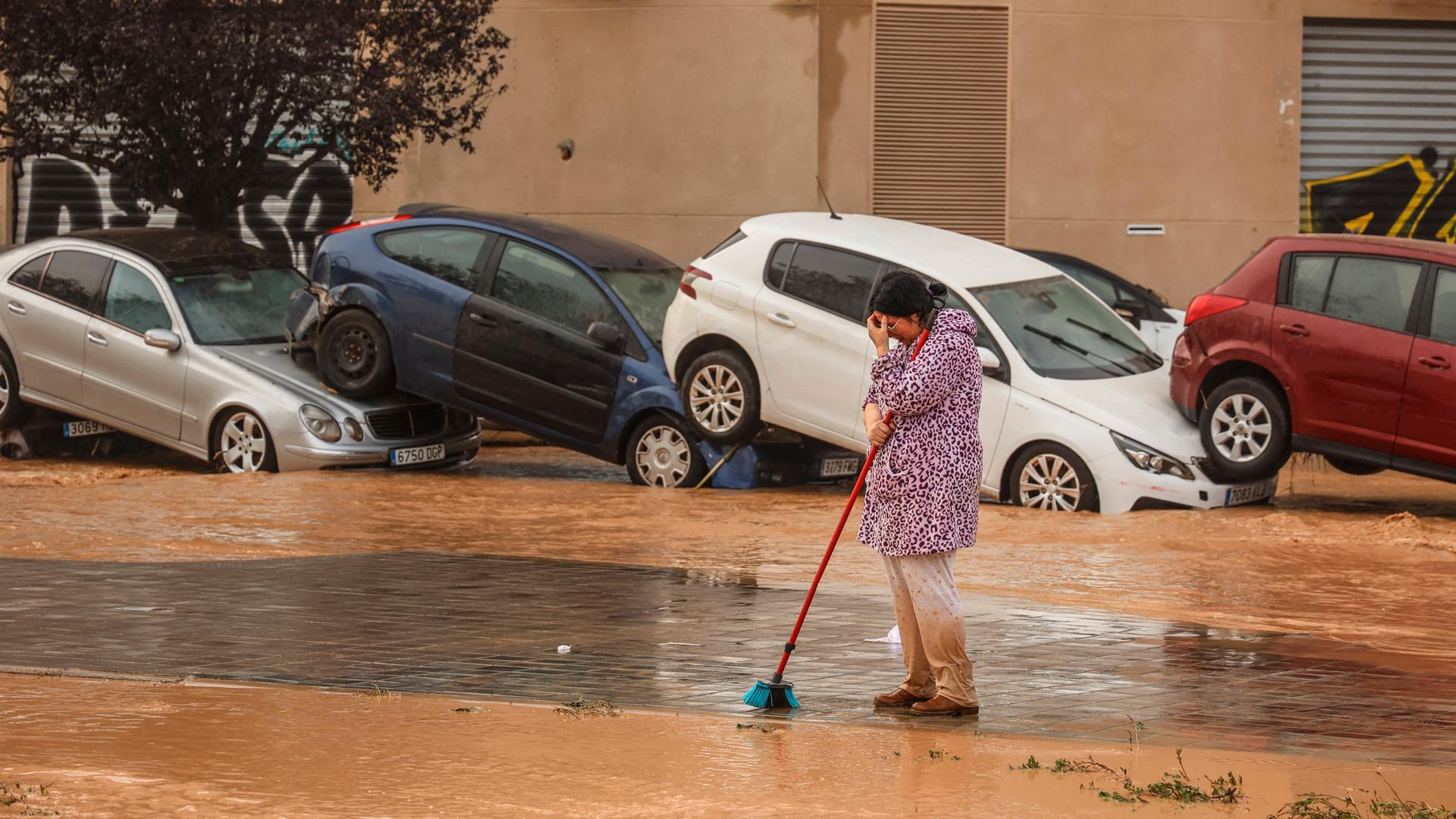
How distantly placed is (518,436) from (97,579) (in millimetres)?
9048

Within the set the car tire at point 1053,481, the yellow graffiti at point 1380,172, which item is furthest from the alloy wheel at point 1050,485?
the yellow graffiti at point 1380,172

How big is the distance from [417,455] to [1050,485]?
5.11m

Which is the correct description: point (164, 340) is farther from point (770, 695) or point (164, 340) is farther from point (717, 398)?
point (770, 695)

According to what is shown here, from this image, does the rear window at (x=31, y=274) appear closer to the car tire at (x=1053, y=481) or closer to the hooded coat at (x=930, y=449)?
the car tire at (x=1053, y=481)

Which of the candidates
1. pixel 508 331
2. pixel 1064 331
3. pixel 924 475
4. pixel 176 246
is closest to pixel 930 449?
pixel 924 475

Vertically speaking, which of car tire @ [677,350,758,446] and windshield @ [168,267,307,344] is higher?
windshield @ [168,267,307,344]

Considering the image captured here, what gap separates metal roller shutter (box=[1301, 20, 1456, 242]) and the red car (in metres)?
10.8

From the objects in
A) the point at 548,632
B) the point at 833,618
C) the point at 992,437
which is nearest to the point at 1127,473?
the point at 992,437

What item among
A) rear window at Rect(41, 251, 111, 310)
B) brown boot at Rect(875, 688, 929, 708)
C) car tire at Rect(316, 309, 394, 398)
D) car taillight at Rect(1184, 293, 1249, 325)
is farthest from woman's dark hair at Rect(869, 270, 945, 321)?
rear window at Rect(41, 251, 111, 310)

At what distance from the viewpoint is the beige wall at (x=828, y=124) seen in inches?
867

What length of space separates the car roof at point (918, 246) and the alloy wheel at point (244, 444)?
3953 mm

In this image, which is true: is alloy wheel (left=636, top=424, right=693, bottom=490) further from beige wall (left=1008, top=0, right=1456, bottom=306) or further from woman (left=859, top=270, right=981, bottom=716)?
beige wall (left=1008, top=0, right=1456, bottom=306)

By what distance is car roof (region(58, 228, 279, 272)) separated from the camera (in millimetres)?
14781

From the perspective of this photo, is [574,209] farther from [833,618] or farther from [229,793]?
[229,793]
